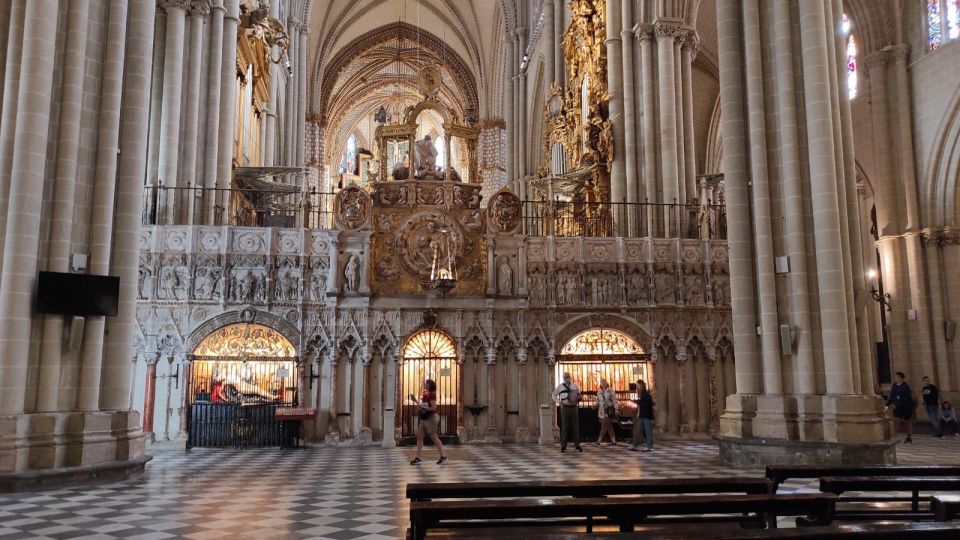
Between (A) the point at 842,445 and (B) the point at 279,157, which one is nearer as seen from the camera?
(A) the point at 842,445

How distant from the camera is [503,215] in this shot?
2002 cm

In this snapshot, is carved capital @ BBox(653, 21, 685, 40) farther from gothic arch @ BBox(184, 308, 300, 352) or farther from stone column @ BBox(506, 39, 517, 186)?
stone column @ BBox(506, 39, 517, 186)

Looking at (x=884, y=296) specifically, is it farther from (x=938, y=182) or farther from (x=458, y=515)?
(x=458, y=515)

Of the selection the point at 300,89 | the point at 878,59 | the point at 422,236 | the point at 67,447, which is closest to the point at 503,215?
the point at 422,236

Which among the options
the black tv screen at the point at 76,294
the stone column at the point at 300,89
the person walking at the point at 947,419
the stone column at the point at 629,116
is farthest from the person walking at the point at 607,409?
the stone column at the point at 300,89

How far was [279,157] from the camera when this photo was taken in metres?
35.3

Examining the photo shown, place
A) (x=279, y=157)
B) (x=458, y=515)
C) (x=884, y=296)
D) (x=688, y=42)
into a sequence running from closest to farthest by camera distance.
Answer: (x=458, y=515), (x=688, y=42), (x=884, y=296), (x=279, y=157)

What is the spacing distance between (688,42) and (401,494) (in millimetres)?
18025

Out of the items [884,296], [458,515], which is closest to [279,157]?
[884,296]

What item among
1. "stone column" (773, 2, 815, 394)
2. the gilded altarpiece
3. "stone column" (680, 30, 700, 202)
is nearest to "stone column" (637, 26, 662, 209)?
"stone column" (680, 30, 700, 202)

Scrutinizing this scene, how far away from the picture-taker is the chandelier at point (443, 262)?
63.0 ft

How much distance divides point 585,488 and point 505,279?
13149 mm

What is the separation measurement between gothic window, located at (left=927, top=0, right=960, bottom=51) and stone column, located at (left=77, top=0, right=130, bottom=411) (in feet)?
75.3

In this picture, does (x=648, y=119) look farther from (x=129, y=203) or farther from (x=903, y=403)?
(x=129, y=203)
